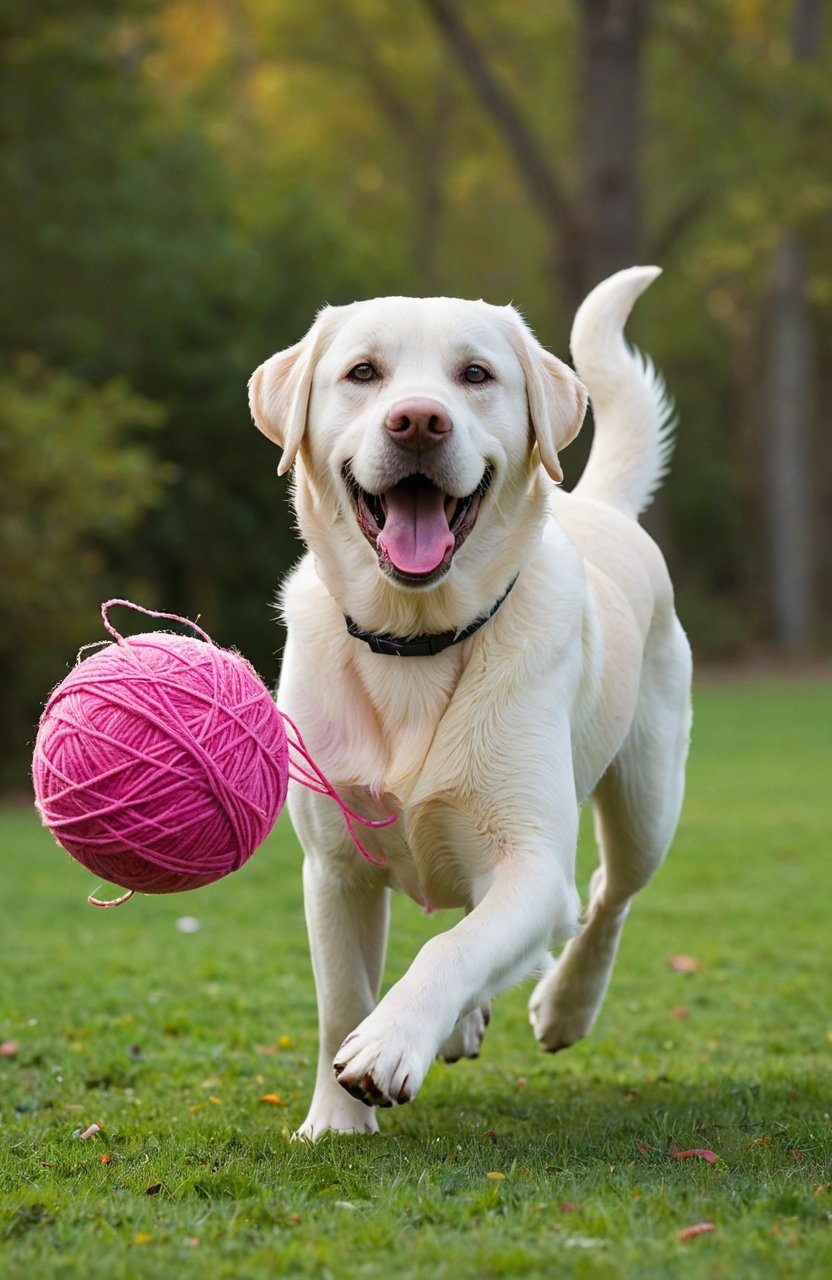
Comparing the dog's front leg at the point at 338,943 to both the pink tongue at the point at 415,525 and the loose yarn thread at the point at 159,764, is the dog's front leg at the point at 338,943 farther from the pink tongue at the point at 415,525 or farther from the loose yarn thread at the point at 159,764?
the pink tongue at the point at 415,525

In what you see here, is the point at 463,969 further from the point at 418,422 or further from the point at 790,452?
the point at 790,452

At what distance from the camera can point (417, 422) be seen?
3803mm

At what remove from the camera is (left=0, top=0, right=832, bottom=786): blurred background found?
19.8m

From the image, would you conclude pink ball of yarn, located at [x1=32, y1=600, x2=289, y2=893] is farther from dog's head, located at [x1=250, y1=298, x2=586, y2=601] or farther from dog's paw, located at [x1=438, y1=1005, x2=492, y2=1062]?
dog's paw, located at [x1=438, y1=1005, x2=492, y2=1062]

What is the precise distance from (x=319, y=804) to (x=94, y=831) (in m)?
0.74

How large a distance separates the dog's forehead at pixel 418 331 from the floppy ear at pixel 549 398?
99 mm

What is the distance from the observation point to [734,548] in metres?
36.6

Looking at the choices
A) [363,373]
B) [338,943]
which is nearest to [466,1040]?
[338,943]

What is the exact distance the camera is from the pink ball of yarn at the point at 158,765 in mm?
3635

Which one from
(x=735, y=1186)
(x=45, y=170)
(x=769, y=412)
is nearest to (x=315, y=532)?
(x=735, y=1186)

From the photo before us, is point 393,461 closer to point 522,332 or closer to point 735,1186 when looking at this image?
point 522,332

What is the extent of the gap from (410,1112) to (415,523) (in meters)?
1.72

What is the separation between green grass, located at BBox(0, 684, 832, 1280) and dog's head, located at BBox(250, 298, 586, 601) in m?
1.41

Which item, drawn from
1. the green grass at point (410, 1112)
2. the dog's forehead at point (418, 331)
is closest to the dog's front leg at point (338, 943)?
the green grass at point (410, 1112)
